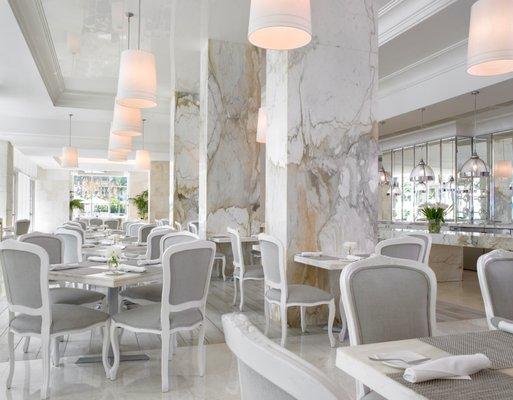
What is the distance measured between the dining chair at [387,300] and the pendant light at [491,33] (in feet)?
5.54

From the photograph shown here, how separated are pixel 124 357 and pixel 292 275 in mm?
1866

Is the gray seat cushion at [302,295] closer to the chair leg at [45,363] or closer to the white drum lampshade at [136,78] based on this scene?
the chair leg at [45,363]

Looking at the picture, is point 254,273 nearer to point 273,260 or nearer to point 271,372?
point 273,260

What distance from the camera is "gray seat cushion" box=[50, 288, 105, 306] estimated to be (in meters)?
4.11

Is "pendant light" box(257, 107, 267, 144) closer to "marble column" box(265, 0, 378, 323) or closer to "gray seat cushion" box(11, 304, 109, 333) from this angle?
"marble column" box(265, 0, 378, 323)

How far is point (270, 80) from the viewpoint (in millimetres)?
5551

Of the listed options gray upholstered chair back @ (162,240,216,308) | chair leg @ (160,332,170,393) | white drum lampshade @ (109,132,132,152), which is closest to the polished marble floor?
chair leg @ (160,332,170,393)

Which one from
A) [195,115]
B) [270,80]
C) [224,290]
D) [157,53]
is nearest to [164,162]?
[195,115]

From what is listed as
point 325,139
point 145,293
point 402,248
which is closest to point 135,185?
point 325,139

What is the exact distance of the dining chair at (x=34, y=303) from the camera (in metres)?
3.14

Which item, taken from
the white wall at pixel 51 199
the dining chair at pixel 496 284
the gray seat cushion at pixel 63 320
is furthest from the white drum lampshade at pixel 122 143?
the white wall at pixel 51 199

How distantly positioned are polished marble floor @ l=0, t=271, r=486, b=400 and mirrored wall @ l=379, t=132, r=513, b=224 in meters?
6.70

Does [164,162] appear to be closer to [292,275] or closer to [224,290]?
[224,290]

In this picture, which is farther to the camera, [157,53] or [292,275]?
[157,53]
